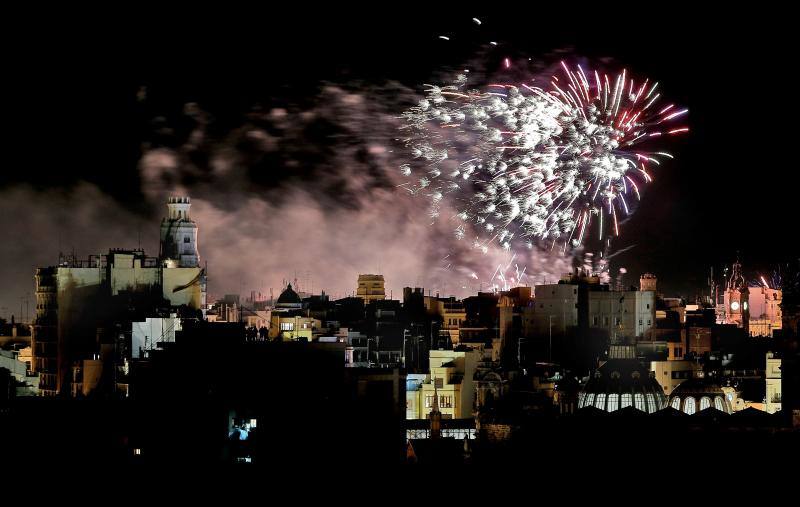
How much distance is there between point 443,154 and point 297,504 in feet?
71.9

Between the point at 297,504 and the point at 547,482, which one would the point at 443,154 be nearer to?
the point at 547,482

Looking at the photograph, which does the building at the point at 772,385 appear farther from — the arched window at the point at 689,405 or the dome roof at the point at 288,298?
the dome roof at the point at 288,298

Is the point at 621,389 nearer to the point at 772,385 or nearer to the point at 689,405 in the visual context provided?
the point at 689,405

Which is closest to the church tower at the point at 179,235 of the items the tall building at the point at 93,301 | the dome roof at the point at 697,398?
the tall building at the point at 93,301

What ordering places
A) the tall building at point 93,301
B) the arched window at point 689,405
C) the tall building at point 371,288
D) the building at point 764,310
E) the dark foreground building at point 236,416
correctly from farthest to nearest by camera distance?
the tall building at point 371,288 < the building at point 764,310 < the tall building at point 93,301 < the arched window at point 689,405 < the dark foreground building at point 236,416

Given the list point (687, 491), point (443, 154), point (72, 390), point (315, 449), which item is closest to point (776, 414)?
point (687, 491)

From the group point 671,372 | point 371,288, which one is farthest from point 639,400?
point 371,288

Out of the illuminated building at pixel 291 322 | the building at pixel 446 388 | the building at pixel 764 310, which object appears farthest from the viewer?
the building at pixel 764 310

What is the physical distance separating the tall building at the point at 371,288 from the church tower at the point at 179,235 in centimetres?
1740

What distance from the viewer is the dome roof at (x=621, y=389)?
61.0 metres

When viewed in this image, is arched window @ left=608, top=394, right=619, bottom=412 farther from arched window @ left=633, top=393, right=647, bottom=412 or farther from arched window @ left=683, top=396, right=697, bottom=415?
arched window @ left=683, top=396, right=697, bottom=415

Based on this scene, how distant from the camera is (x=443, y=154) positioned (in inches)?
2363

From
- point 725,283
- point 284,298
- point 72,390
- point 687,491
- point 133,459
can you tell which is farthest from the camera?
point 725,283

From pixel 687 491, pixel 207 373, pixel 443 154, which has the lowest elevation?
pixel 687 491
